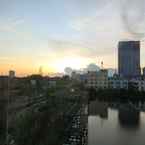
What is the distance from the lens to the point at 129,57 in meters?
28.6

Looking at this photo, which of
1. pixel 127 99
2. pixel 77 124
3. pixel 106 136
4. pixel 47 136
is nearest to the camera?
pixel 47 136

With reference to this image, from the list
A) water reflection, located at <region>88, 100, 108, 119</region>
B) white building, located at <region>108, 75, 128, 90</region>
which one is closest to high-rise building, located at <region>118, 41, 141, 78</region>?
white building, located at <region>108, 75, 128, 90</region>

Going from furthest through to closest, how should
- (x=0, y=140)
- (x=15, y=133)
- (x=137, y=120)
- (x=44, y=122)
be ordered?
(x=137, y=120) → (x=44, y=122) → (x=15, y=133) → (x=0, y=140)

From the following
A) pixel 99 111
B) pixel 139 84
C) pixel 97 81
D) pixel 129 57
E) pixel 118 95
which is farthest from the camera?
pixel 129 57

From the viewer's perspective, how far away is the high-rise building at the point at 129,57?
28.0 metres

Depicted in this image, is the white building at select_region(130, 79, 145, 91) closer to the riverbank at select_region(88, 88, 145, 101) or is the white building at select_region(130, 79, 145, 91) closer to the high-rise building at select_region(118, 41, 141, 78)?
the riverbank at select_region(88, 88, 145, 101)

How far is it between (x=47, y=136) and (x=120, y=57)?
25.6m

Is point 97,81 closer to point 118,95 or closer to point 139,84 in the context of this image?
point 139,84

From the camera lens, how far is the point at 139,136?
238 inches

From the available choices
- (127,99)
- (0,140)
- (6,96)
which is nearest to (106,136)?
(6,96)

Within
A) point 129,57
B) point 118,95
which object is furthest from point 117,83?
point 129,57

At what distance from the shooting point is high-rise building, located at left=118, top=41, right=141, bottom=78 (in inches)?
1101

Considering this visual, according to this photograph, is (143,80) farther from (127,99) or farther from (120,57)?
(120,57)

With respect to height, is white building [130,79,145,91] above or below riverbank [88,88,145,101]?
above
